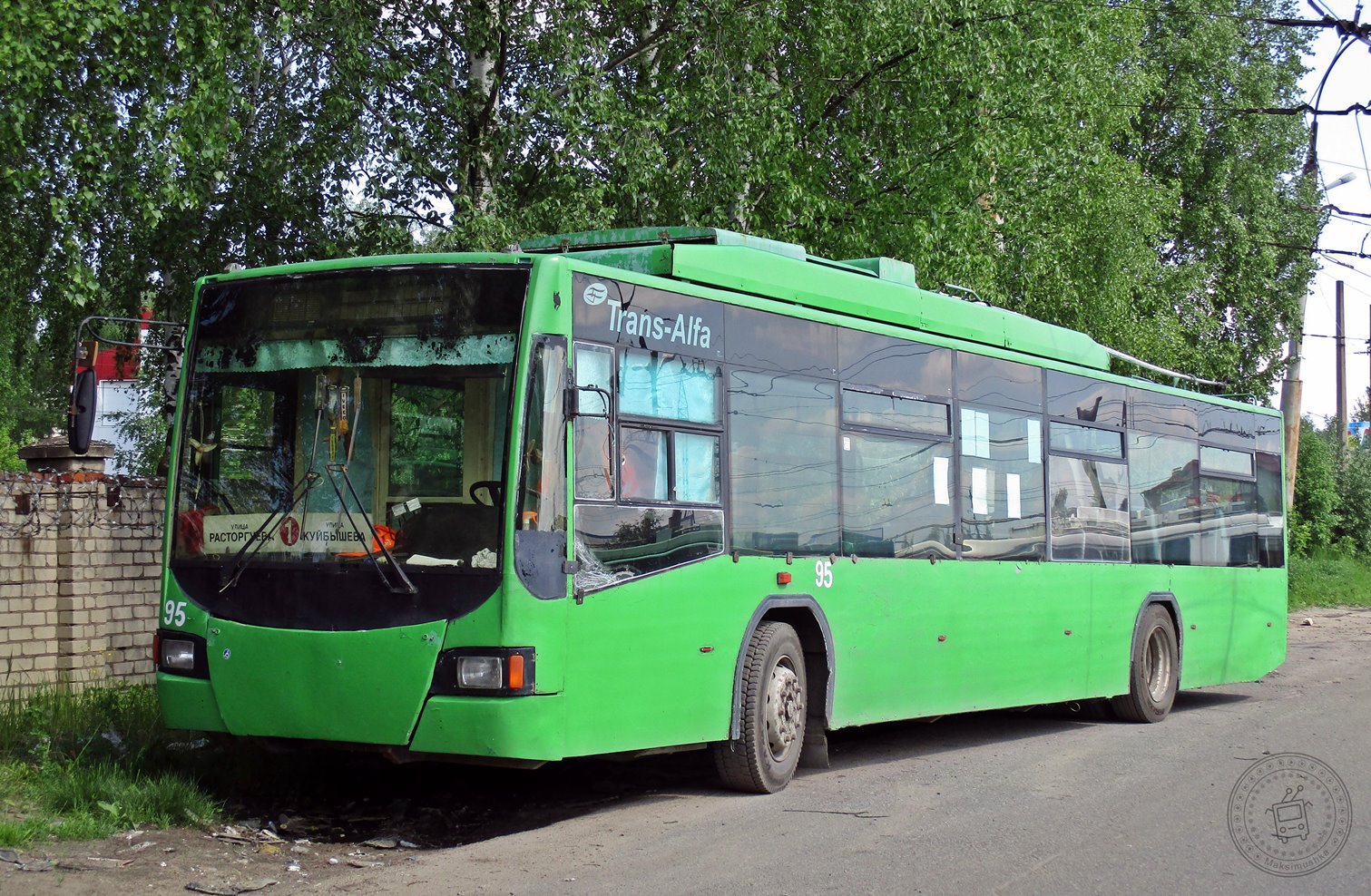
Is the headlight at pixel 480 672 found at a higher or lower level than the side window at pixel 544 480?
lower

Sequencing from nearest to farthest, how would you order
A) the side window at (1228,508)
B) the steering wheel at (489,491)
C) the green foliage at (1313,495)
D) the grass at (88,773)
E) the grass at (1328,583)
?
1. the steering wheel at (489,491)
2. the grass at (88,773)
3. the side window at (1228,508)
4. the grass at (1328,583)
5. the green foliage at (1313,495)

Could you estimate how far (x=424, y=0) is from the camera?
696 inches

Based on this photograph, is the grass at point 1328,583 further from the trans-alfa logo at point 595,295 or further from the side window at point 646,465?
the trans-alfa logo at point 595,295

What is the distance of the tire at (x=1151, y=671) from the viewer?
13719 millimetres

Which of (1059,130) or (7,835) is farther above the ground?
(1059,130)

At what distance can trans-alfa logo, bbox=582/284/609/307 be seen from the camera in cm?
784

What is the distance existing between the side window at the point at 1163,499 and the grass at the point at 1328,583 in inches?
748

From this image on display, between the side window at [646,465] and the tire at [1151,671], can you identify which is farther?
the tire at [1151,671]

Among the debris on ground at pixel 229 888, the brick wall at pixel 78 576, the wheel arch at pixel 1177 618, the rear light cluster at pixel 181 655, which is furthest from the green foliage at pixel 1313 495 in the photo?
the debris on ground at pixel 229 888

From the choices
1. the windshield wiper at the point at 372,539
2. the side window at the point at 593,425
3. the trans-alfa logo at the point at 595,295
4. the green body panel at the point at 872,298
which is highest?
the green body panel at the point at 872,298

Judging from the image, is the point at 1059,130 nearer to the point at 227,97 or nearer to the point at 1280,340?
the point at 227,97

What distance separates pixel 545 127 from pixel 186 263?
427 cm

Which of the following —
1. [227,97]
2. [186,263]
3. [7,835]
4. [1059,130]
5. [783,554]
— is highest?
[1059,130]

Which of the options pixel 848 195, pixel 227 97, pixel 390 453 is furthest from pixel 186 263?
pixel 390 453
